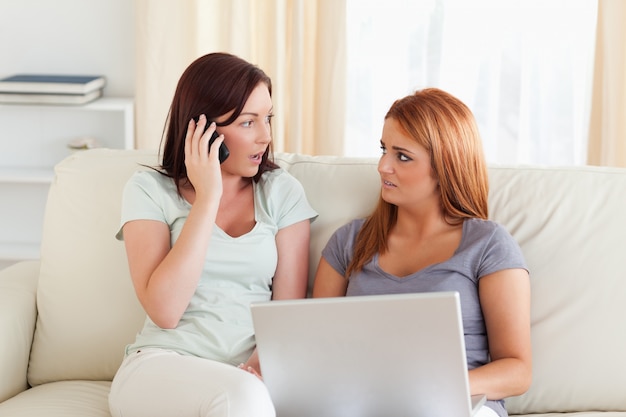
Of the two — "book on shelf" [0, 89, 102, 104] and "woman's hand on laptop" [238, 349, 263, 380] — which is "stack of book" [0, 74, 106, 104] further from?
"woman's hand on laptop" [238, 349, 263, 380]

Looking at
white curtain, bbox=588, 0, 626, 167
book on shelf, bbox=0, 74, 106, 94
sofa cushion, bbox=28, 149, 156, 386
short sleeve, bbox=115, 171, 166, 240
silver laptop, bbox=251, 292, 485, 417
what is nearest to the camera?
silver laptop, bbox=251, 292, 485, 417

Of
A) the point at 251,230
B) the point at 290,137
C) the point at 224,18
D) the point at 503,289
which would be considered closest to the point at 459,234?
the point at 503,289

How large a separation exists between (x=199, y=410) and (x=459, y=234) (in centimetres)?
67

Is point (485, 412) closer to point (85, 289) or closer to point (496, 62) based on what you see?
point (85, 289)

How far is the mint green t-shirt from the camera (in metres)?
1.83

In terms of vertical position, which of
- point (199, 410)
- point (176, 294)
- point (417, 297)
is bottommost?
point (199, 410)

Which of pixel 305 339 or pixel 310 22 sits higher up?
pixel 310 22

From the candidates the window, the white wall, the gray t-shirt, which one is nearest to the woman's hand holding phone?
the gray t-shirt

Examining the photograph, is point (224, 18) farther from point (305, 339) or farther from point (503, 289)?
point (305, 339)

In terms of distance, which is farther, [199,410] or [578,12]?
[578,12]

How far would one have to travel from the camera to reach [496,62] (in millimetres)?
3135

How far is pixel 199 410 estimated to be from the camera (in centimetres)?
154

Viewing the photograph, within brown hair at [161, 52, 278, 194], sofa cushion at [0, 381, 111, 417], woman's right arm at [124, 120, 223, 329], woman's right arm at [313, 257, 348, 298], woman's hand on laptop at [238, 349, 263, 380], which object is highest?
brown hair at [161, 52, 278, 194]

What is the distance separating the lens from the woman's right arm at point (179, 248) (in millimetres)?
1782
